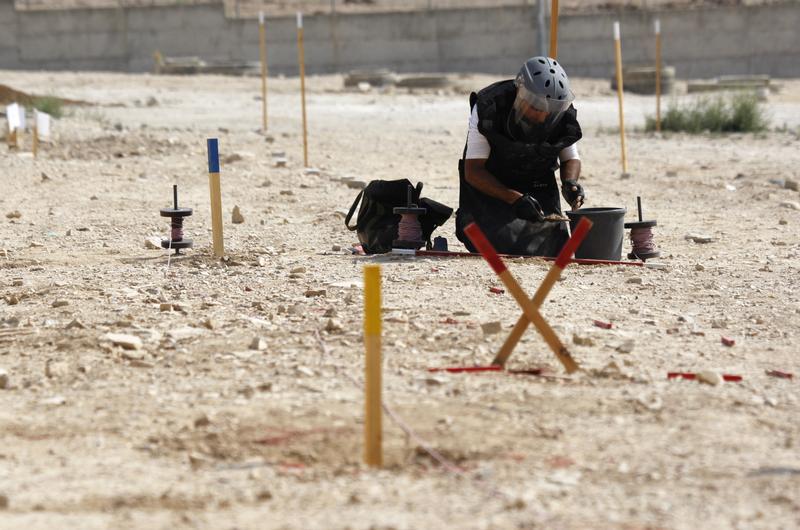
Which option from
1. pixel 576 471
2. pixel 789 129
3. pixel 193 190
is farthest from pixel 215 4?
pixel 576 471

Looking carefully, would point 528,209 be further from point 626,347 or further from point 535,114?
point 626,347

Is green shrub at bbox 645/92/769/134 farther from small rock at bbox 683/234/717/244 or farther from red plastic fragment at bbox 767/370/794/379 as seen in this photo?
red plastic fragment at bbox 767/370/794/379

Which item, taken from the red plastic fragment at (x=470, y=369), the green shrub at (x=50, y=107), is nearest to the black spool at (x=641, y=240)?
the red plastic fragment at (x=470, y=369)

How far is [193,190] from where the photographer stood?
41.4 ft

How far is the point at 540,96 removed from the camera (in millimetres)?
8102

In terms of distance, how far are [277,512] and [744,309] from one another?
12.6 ft

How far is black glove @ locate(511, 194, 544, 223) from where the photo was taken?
821 cm

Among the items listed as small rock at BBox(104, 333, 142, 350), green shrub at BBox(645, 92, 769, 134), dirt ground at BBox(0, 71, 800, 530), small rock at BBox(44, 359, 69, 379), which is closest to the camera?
dirt ground at BBox(0, 71, 800, 530)

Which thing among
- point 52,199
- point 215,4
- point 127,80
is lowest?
point 52,199

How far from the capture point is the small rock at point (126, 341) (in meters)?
6.23

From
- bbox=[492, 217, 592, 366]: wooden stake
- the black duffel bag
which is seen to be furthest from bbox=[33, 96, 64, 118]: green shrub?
bbox=[492, 217, 592, 366]: wooden stake

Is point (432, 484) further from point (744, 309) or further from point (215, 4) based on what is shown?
point (215, 4)

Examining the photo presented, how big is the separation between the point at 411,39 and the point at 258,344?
2621 cm

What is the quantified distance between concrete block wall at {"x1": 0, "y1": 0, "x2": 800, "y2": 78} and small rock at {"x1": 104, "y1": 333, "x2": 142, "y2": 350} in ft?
81.7
